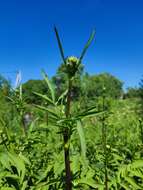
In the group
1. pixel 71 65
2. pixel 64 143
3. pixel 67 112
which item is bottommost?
pixel 64 143

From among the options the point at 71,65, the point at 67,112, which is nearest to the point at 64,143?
the point at 67,112

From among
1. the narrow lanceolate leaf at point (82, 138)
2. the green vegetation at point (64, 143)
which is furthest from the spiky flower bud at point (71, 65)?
the narrow lanceolate leaf at point (82, 138)

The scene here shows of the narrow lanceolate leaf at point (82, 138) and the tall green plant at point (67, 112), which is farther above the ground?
the tall green plant at point (67, 112)

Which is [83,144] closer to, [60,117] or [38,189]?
[60,117]

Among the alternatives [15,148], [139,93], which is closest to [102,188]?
[15,148]

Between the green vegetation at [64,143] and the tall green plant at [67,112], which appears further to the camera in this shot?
the green vegetation at [64,143]

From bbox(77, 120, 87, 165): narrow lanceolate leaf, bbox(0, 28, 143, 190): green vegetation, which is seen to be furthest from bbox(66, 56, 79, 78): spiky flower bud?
bbox(77, 120, 87, 165): narrow lanceolate leaf

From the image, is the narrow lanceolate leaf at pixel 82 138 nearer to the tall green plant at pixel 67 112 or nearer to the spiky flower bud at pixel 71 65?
the tall green plant at pixel 67 112

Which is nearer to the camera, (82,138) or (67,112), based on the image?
(82,138)

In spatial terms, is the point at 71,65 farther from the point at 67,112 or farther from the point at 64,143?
the point at 64,143

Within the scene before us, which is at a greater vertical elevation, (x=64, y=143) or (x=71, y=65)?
(x=71, y=65)

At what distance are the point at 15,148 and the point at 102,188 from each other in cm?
60

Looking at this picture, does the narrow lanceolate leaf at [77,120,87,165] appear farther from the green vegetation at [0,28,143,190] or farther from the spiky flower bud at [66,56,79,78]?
the spiky flower bud at [66,56,79,78]

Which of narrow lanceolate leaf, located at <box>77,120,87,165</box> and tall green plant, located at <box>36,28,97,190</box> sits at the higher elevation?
tall green plant, located at <box>36,28,97,190</box>
